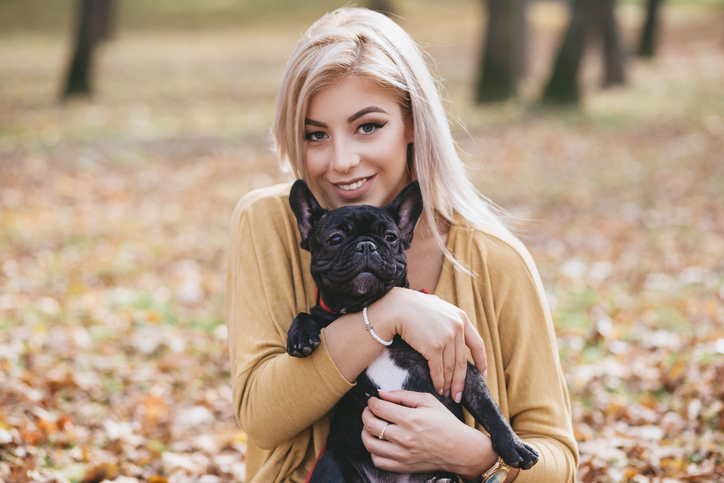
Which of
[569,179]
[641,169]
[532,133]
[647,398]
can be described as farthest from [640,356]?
[532,133]

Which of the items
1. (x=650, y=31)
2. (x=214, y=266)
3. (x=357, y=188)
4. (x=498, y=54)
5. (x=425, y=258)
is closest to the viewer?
(x=357, y=188)

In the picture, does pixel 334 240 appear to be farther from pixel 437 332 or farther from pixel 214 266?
pixel 214 266

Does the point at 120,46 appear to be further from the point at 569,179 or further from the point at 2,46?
the point at 569,179

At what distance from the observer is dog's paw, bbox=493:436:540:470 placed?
242 cm

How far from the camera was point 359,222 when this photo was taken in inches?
103

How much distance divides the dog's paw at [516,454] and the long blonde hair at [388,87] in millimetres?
810

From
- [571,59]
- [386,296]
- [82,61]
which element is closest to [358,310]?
[386,296]

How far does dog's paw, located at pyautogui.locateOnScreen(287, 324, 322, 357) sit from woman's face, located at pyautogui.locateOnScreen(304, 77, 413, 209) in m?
0.69

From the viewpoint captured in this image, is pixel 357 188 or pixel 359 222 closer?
pixel 359 222

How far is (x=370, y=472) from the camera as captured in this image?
8.36ft

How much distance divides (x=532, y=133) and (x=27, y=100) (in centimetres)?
1348

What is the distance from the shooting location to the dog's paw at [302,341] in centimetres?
243

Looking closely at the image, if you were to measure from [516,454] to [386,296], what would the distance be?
77 centimetres

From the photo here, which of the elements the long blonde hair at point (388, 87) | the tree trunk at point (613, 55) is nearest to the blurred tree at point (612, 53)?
the tree trunk at point (613, 55)
